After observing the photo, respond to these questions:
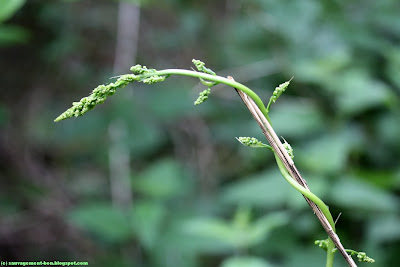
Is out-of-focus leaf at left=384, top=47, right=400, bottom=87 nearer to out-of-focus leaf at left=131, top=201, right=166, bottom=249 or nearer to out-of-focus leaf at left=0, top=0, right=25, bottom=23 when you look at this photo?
out-of-focus leaf at left=131, top=201, right=166, bottom=249

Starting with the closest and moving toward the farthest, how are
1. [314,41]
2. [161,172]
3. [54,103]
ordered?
1. [161,172]
2. [314,41]
3. [54,103]

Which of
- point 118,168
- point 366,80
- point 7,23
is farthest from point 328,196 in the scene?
point 7,23

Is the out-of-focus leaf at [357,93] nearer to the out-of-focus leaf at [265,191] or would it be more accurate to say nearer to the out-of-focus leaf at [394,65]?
the out-of-focus leaf at [394,65]

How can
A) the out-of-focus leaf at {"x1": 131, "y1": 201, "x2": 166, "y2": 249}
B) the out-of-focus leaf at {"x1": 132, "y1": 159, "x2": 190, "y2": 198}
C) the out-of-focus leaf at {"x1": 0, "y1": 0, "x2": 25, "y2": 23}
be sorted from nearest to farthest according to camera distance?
the out-of-focus leaf at {"x1": 0, "y1": 0, "x2": 25, "y2": 23}
the out-of-focus leaf at {"x1": 131, "y1": 201, "x2": 166, "y2": 249}
the out-of-focus leaf at {"x1": 132, "y1": 159, "x2": 190, "y2": 198}

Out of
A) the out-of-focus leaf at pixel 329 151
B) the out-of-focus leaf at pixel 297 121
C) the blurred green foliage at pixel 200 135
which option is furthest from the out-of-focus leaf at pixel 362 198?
the out-of-focus leaf at pixel 297 121

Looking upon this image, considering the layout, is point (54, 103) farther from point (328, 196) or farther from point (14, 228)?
point (328, 196)

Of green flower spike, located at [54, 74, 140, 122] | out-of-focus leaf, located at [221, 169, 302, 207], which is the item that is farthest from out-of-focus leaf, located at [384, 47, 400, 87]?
green flower spike, located at [54, 74, 140, 122]

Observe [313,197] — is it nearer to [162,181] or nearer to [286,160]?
[286,160]

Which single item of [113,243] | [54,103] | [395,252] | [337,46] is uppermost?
[54,103]
